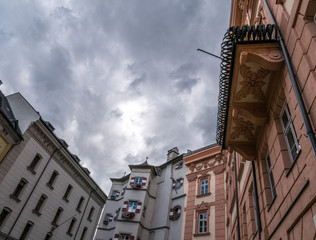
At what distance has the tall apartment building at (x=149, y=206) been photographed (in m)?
23.6

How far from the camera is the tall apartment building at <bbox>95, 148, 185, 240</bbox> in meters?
23.6

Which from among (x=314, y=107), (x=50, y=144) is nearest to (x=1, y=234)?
(x=50, y=144)

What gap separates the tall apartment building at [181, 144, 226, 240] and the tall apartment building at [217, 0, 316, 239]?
10.1m

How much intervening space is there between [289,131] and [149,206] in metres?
23.3

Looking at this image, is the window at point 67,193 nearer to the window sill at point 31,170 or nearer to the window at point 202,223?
the window sill at point 31,170

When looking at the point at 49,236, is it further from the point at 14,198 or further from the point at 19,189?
the point at 14,198

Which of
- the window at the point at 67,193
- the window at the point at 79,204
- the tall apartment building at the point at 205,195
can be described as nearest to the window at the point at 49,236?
the window at the point at 67,193

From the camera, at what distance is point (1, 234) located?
18719 millimetres

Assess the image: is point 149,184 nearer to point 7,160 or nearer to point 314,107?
point 7,160

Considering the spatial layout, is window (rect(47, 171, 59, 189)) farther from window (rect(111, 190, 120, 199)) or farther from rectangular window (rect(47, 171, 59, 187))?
window (rect(111, 190, 120, 199))

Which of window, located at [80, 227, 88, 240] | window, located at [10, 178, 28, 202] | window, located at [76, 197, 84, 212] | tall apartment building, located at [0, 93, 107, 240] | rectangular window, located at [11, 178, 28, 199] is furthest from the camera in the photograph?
window, located at [80, 227, 88, 240]

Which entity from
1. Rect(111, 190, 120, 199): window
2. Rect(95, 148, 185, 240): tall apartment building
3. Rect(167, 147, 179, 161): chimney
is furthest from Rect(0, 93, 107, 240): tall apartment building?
Rect(167, 147, 179, 161): chimney

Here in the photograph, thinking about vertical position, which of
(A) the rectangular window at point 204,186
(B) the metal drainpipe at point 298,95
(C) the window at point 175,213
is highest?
(A) the rectangular window at point 204,186

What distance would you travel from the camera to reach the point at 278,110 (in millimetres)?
6457
